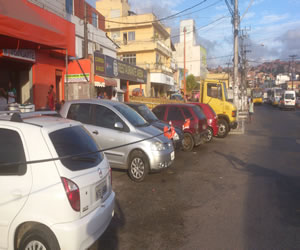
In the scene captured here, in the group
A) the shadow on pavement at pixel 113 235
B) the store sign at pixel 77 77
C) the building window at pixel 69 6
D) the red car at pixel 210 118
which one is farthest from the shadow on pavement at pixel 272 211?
the building window at pixel 69 6

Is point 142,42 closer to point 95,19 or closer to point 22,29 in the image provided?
point 95,19

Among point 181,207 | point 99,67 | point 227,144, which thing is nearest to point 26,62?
point 99,67

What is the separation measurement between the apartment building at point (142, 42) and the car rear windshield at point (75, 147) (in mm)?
30871

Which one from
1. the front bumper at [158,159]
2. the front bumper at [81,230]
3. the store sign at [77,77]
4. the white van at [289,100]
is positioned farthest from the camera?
the white van at [289,100]

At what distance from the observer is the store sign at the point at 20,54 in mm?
10872

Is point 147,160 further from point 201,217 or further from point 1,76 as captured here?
point 1,76

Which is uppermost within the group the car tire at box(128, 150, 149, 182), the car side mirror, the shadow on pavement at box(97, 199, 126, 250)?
the car side mirror

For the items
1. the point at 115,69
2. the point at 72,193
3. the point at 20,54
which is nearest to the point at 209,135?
the point at 20,54

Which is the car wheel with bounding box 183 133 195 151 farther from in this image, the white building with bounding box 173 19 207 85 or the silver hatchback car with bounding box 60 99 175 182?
the white building with bounding box 173 19 207 85

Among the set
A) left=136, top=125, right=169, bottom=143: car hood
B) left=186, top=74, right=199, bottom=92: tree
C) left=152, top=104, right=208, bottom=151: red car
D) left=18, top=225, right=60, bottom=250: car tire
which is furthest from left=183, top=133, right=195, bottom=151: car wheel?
left=186, top=74, right=199, bottom=92: tree

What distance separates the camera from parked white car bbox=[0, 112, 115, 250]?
3.06 meters

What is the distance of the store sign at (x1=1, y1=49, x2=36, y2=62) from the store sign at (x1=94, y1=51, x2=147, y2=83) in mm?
4366

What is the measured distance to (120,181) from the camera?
23.1 ft

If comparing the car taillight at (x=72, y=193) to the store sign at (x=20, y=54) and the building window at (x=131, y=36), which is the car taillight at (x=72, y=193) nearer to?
the store sign at (x=20, y=54)
